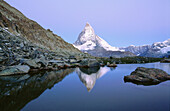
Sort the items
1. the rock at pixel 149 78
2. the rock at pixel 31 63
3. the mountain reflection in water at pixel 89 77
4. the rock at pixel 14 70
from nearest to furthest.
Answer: the mountain reflection in water at pixel 89 77 < the rock at pixel 149 78 < the rock at pixel 14 70 < the rock at pixel 31 63

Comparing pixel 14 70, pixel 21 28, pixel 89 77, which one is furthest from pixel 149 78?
pixel 21 28

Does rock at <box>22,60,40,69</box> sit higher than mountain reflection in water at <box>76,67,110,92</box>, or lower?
higher

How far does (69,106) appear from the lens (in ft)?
23.9

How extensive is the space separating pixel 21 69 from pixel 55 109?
1561cm

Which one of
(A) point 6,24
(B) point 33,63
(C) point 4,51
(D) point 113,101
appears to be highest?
(A) point 6,24

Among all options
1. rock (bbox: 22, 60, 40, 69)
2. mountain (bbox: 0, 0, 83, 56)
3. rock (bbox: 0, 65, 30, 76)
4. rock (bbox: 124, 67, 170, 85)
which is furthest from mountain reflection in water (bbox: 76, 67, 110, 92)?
mountain (bbox: 0, 0, 83, 56)

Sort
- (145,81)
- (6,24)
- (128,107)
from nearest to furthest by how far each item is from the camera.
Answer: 1. (128,107)
2. (145,81)
3. (6,24)

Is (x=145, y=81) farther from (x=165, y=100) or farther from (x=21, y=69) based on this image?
(x=21, y=69)

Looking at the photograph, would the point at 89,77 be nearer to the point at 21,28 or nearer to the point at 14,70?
the point at 14,70

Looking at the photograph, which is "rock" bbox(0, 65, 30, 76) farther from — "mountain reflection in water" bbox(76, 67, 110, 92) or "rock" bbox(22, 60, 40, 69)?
"mountain reflection in water" bbox(76, 67, 110, 92)

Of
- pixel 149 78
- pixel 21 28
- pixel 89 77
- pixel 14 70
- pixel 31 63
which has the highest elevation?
pixel 21 28

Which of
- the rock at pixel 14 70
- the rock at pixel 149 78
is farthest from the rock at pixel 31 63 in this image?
the rock at pixel 149 78

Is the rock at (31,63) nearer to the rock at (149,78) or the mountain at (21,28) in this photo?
the rock at (149,78)

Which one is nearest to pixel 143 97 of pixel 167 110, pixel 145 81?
pixel 167 110
